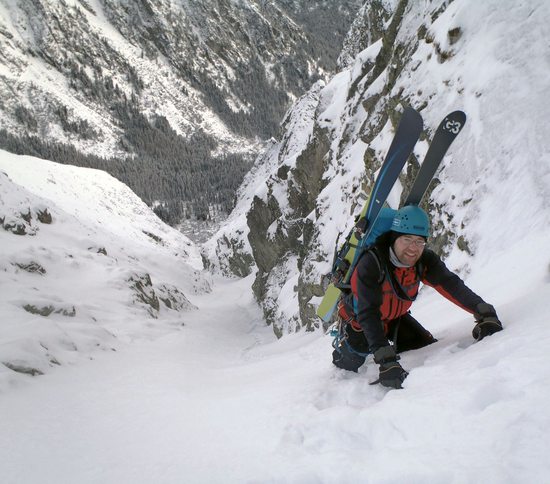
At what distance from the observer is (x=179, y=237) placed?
72188 mm

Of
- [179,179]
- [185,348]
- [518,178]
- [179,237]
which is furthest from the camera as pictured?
[179,179]

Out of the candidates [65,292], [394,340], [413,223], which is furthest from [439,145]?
[65,292]

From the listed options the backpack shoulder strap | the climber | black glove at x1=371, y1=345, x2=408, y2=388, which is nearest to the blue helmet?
the climber

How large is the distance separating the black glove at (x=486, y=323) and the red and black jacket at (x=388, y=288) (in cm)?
11

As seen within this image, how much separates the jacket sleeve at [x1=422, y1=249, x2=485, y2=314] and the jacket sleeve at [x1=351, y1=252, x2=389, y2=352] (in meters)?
0.66

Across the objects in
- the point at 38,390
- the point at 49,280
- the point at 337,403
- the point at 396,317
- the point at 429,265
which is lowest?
the point at 337,403

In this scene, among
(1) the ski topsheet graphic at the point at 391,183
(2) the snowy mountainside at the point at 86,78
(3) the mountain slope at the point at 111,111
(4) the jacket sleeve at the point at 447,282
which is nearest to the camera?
(4) the jacket sleeve at the point at 447,282

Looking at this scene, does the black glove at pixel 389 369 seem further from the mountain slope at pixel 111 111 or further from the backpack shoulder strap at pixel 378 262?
the mountain slope at pixel 111 111

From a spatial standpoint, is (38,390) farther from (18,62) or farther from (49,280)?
(18,62)

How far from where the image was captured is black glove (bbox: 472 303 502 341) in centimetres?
359

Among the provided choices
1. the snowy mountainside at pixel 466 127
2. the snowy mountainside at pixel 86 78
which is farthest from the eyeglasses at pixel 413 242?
the snowy mountainside at pixel 86 78

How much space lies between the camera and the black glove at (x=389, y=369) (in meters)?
3.51

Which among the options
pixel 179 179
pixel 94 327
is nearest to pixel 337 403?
pixel 94 327

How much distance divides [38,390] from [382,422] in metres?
7.89
